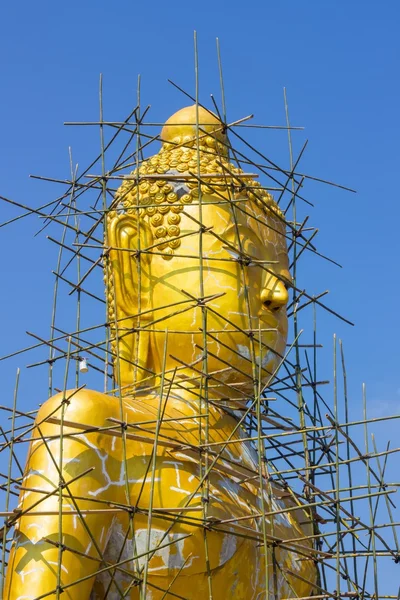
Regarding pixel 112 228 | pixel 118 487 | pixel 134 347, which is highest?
pixel 112 228

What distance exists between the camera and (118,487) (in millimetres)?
7203

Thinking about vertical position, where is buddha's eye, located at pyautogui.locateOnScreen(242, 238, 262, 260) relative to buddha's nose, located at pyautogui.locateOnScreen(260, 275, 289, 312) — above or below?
above

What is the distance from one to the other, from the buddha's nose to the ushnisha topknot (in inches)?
25.1

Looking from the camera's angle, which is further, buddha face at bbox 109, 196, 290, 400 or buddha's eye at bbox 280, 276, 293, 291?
buddha's eye at bbox 280, 276, 293, 291

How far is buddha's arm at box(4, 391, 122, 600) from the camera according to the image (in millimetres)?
6777

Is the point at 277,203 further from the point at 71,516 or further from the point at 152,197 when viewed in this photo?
the point at 71,516

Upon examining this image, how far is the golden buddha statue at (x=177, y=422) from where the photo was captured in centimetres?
700

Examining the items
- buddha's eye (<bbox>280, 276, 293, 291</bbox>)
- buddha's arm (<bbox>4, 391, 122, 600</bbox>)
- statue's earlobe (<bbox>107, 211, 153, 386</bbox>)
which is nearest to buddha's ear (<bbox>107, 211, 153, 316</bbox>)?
statue's earlobe (<bbox>107, 211, 153, 386</bbox>)

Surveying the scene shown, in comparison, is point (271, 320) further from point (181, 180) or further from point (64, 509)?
point (64, 509)

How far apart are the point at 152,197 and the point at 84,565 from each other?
2.89m

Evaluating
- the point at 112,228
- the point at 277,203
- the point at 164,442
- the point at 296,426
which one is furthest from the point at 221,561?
the point at 277,203

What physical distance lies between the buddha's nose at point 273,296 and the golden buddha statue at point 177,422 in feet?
0.04

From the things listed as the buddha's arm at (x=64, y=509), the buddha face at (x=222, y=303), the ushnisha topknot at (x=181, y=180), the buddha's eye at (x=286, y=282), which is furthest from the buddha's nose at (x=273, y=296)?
the buddha's arm at (x=64, y=509)

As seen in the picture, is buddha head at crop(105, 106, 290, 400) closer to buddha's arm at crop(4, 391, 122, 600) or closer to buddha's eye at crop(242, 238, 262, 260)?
buddha's eye at crop(242, 238, 262, 260)
